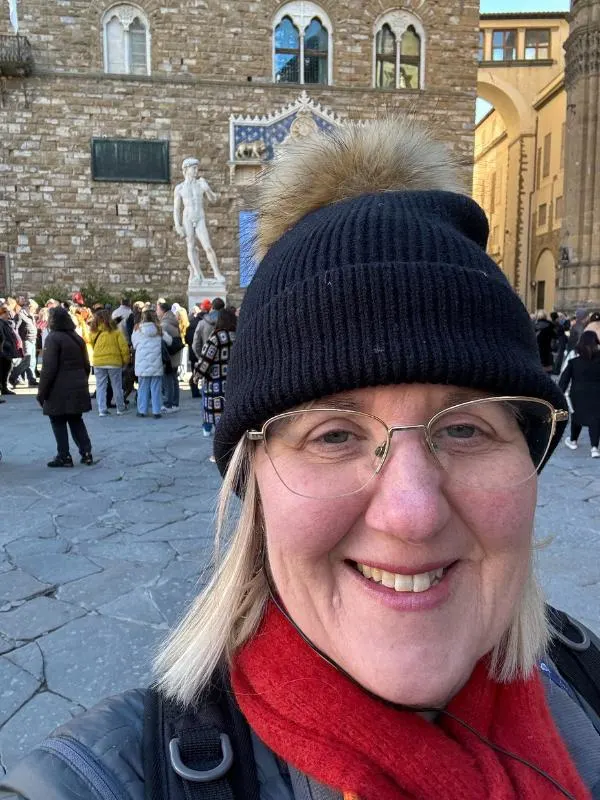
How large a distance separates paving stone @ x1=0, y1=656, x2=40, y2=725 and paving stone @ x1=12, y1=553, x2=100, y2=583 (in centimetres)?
82

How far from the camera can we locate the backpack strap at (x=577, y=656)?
1.16 meters

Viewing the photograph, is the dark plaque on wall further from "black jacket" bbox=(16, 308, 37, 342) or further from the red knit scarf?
the red knit scarf

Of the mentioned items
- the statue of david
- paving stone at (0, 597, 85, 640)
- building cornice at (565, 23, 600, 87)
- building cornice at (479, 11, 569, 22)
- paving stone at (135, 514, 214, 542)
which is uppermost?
building cornice at (479, 11, 569, 22)

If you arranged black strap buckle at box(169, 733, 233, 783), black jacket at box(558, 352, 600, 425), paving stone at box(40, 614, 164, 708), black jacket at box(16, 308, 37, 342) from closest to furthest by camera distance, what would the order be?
1. black strap buckle at box(169, 733, 233, 783)
2. paving stone at box(40, 614, 164, 708)
3. black jacket at box(558, 352, 600, 425)
4. black jacket at box(16, 308, 37, 342)

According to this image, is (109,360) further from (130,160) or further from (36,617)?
Result: (130,160)

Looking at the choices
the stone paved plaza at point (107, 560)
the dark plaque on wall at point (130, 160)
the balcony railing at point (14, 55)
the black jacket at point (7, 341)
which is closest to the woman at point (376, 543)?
the stone paved plaza at point (107, 560)

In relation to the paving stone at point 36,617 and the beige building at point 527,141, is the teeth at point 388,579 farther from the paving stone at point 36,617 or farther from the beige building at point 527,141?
the beige building at point 527,141

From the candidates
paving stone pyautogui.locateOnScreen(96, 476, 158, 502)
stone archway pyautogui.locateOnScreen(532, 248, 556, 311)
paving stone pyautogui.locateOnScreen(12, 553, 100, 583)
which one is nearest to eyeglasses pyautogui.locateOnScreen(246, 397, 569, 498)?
paving stone pyautogui.locateOnScreen(12, 553, 100, 583)

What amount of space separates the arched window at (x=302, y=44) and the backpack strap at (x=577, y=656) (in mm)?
19093

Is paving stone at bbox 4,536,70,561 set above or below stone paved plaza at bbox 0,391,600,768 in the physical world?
above

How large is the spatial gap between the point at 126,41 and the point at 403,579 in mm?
19764

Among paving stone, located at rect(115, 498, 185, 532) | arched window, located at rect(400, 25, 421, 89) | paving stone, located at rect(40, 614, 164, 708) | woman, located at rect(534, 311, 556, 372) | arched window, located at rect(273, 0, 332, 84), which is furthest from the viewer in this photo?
arched window, located at rect(400, 25, 421, 89)

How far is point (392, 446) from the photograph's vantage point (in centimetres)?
88

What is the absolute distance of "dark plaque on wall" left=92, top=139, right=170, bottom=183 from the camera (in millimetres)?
17188
